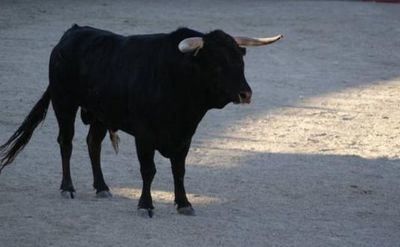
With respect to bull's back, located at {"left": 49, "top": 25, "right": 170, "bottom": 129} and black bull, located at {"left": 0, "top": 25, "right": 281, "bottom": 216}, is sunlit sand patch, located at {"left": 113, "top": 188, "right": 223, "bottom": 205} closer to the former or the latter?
black bull, located at {"left": 0, "top": 25, "right": 281, "bottom": 216}

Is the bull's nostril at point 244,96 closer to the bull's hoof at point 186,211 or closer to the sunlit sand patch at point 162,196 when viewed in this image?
the bull's hoof at point 186,211

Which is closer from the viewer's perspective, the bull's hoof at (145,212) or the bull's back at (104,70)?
the bull's hoof at (145,212)

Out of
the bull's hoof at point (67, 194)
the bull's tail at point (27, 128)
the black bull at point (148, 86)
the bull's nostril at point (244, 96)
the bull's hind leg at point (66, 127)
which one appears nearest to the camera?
the bull's nostril at point (244, 96)

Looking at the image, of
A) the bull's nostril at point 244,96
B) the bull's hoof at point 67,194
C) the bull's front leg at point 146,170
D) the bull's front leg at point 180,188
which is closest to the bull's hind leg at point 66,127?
the bull's hoof at point 67,194

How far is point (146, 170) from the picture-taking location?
7422 millimetres

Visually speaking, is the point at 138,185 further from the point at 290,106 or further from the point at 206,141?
the point at 290,106

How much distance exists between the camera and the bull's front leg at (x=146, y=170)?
24.2 ft

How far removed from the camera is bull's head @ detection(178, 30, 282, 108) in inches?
278

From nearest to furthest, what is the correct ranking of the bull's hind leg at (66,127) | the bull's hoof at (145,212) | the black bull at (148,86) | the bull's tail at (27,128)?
the black bull at (148,86)
the bull's hoof at (145,212)
the bull's hind leg at (66,127)
the bull's tail at (27,128)

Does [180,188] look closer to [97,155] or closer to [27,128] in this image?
[97,155]

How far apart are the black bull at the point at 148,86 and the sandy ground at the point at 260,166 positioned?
1.26 ft


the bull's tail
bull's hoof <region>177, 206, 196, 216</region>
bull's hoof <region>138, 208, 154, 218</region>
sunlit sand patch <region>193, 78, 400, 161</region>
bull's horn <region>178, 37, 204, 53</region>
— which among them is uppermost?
bull's horn <region>178, 37, 204, 53</region>

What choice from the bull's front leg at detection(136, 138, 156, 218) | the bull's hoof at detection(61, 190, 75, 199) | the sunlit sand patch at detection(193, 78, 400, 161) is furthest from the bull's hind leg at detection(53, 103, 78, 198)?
the sunlit sand patch at detection(193, 78, 400, 161)

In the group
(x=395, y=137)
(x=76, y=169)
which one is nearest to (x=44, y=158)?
(x=76, y=169)
